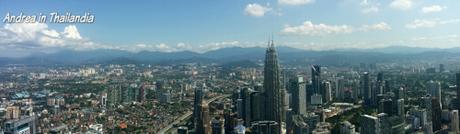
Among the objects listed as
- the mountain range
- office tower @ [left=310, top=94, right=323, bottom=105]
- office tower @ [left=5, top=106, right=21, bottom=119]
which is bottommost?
office tower @ [left=310, top=94, right=323, bottom=105]

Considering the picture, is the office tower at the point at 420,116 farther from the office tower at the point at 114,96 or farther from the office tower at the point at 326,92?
the office tower at the point at 114,96

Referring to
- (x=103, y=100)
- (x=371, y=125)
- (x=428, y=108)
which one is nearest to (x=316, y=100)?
(x=428, y=108)

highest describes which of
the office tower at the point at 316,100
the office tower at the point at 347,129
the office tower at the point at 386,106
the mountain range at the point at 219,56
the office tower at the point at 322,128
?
the mountain range at the point at 219,56

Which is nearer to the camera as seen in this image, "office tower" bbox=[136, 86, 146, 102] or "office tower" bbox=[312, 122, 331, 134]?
"office tower" bbox=[312, 122, 331, 134]

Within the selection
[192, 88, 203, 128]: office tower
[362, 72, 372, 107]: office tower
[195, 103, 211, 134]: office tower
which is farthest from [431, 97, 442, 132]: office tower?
[192, 88, 203, 128]: office tower

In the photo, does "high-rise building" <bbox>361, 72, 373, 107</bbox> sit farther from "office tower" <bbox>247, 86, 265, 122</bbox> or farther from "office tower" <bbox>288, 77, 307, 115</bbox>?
"office tower" <bbox>247, 86, 265, 122</bbox>

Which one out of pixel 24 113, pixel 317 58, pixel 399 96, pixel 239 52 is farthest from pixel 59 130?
pixel 239 52

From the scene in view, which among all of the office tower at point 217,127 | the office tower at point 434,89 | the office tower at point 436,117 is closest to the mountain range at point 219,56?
the office tower at point 217,127
